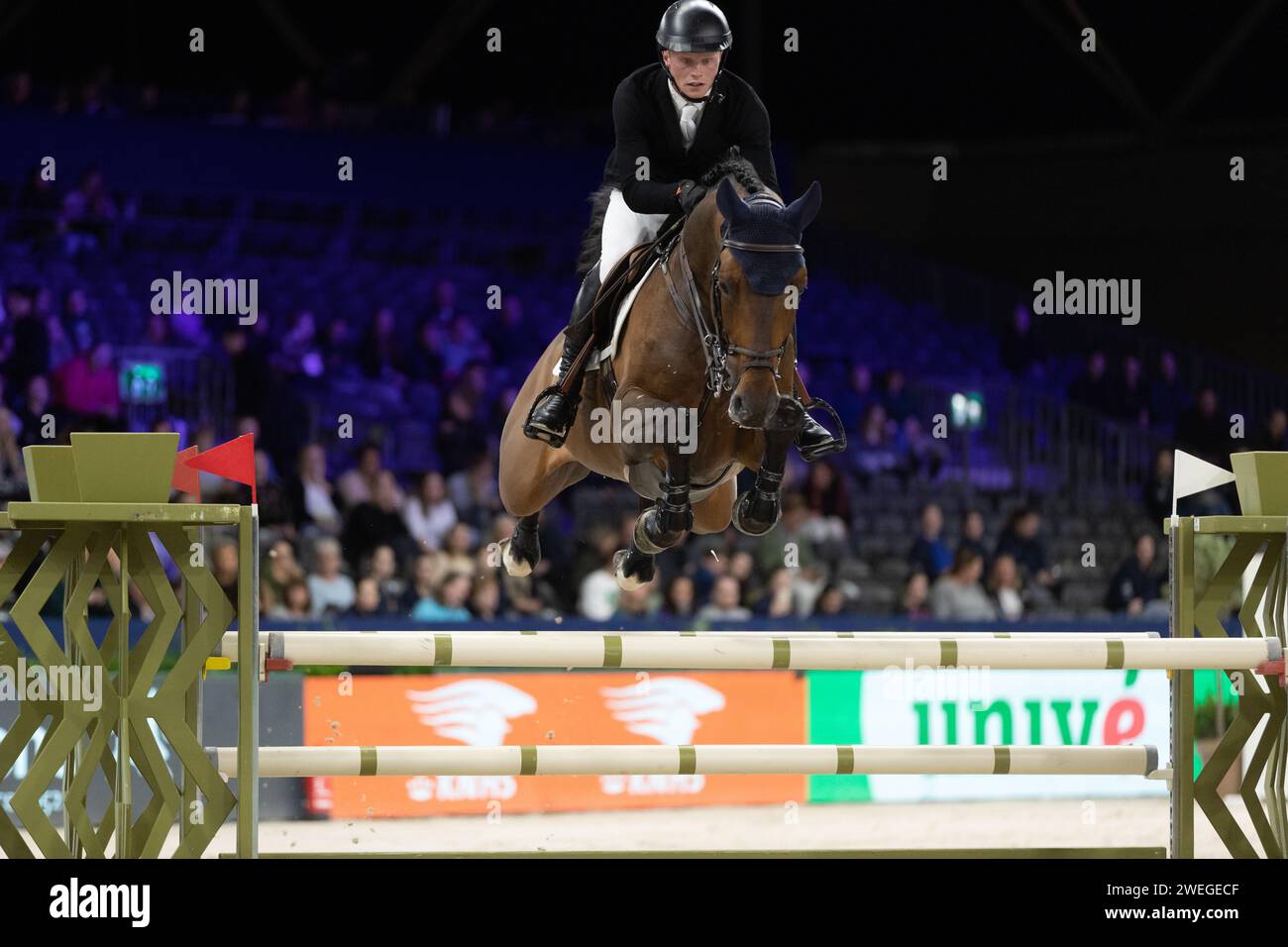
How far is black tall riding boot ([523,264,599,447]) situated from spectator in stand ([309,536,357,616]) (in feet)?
12.8

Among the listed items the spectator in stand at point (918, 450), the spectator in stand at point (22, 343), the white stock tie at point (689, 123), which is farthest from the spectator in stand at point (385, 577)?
the white stock tie at point (689, 123)

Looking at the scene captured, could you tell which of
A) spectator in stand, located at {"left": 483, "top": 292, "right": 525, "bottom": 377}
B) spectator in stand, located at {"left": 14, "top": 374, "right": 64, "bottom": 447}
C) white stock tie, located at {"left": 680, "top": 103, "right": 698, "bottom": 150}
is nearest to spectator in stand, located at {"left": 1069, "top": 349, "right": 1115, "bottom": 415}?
spectator in stand, located at {"left": 483, "top": 292, "right": 525, "bottom": 377}

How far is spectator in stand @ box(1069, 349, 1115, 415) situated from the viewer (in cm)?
1394

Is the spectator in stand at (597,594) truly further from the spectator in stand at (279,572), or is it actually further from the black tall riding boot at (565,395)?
the black tall riding boot at (565,395)

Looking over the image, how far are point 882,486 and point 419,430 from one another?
3521mm

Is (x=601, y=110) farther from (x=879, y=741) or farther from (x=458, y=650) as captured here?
(x=458, y=650)

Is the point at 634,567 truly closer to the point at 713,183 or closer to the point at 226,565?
the point at 713,183

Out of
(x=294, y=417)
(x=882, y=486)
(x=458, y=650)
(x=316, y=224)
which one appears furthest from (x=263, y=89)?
(x=458, y=650)

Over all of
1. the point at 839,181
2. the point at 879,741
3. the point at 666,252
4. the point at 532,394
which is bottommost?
the point at 879,741

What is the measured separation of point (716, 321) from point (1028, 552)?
6905 millimetres

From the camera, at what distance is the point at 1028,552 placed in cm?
1172

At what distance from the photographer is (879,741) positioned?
981 centimetres

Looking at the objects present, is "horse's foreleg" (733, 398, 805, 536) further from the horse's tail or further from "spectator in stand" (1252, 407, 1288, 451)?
"spectator in stand" (1252, 407, 1288, 451)
